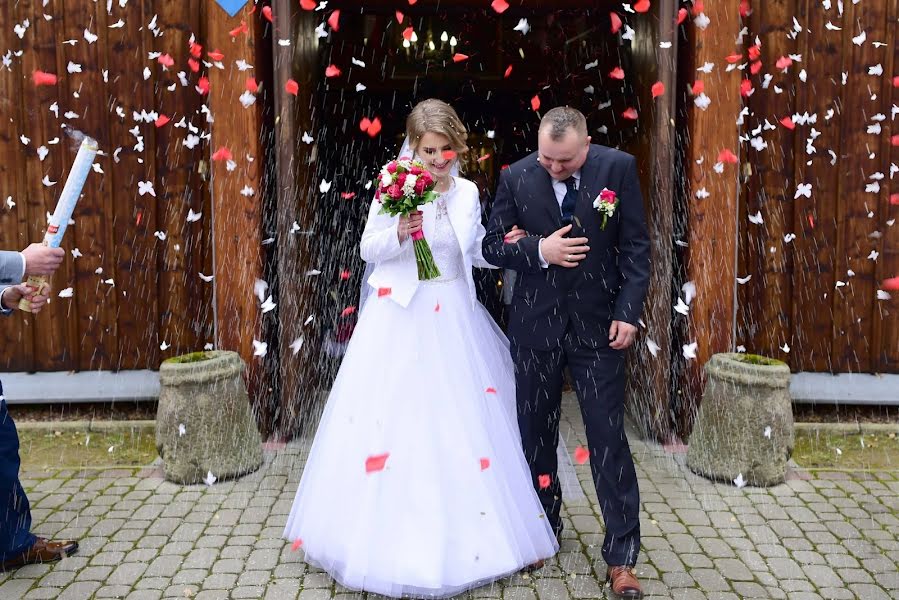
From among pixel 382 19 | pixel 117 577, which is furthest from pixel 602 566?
pixel 382 19

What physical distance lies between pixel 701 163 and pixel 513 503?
9.01 feet

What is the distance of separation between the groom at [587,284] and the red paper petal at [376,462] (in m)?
0.70

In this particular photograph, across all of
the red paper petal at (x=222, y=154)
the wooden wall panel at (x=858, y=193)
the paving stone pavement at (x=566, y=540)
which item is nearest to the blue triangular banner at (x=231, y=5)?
the red paper petal at (x=222, y=154)

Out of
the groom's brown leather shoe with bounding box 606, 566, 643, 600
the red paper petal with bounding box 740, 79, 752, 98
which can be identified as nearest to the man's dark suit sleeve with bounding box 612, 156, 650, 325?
the groom's brown leather shoe with bounding box 606, 566, 643, 600

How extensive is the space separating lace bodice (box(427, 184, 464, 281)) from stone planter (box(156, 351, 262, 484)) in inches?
72.2

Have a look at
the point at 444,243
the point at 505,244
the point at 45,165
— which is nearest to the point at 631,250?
the point at 505,244

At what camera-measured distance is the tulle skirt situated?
11.7 ft

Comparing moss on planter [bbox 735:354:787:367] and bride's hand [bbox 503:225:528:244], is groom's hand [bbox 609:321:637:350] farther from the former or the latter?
moss on planter [bbox 735:354:787:367]

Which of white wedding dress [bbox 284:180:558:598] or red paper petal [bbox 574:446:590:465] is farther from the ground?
white wedding dress [bbox 284:180:558:598]

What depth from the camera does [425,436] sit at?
3.67 meters

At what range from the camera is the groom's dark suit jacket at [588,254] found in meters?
3.58

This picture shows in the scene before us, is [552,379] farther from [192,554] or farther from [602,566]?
[192,554]

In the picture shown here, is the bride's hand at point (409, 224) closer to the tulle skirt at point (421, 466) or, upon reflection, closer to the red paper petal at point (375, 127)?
the tulle skirt at point (421, 466)

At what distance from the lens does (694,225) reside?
544cm
